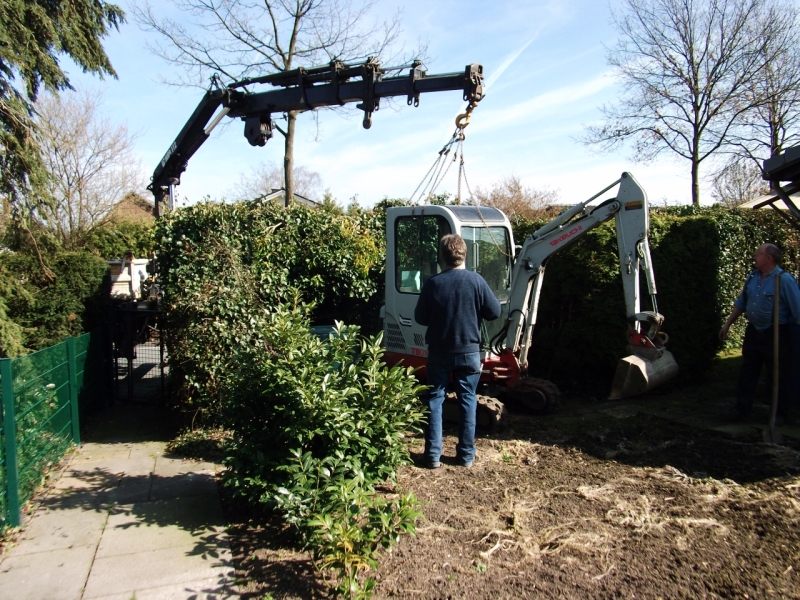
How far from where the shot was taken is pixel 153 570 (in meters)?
3.73

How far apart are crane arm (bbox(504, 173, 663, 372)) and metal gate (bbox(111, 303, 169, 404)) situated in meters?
4.51

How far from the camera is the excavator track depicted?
7.08 meters

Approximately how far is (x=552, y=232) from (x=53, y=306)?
5.98 m

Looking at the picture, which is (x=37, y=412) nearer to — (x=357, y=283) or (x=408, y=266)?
(x=408, y=266)

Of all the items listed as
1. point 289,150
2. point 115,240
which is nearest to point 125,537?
point 289,150

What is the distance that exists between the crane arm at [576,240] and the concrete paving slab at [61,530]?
4.27 m

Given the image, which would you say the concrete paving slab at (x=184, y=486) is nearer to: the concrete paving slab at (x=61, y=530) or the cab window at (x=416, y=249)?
the concrete paving slab at (x=61, y=530)

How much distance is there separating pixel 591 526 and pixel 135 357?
6.42 metres

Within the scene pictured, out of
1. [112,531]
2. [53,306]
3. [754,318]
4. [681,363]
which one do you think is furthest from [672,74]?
[112,531]

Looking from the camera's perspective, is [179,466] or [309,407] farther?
[179,466]

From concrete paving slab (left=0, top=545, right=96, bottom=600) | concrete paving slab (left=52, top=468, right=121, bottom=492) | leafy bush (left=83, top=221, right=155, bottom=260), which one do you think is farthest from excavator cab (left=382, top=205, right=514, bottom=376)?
leafy bush (left=83, top=221, right=155, bottom=260)

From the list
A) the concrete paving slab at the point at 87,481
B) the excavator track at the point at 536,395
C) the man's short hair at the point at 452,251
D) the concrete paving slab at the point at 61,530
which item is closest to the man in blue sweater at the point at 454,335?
the man's short hair at the point at 452,251

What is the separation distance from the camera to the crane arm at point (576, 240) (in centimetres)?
609

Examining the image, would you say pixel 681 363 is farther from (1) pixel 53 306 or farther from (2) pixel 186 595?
(1) pixel 53 306
